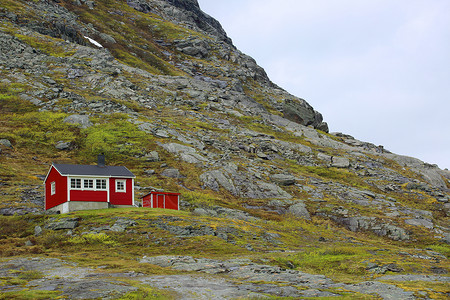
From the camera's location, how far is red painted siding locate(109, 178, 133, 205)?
1705 inches

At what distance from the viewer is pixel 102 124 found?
2667 inches

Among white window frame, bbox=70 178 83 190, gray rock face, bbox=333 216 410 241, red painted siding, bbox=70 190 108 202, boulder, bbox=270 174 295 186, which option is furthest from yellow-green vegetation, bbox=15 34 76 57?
gray rock face, bbox=333 216 410 241

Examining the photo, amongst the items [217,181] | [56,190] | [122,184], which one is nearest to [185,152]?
[217,181]

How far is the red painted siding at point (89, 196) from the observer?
4097 centimetres

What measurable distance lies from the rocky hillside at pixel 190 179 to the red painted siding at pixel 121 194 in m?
4.37

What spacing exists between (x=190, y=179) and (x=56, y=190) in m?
18.2

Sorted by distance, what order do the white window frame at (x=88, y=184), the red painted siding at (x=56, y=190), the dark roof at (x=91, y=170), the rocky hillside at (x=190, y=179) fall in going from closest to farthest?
the rocky hillside at (x=190, y=179) → the red painted siding at (x=56, y=190) → the white window frame at (x=88, y=184) → the dark roof at (x=91, y=170)

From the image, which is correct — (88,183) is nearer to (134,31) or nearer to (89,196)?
(89,196)

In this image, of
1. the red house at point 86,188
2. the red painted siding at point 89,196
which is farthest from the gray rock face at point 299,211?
the red painted siding at point 89,196

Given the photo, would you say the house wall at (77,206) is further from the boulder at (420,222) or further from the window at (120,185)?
the boulder at (420,222)

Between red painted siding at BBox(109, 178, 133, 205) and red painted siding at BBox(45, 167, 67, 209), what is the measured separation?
442 centimetres

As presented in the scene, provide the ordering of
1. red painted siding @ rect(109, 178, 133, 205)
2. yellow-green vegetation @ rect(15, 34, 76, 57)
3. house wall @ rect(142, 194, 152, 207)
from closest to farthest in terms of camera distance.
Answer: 1. red painted siding @ rect(109, 178, 133, 205)
2. house wall @ rect(142, 194, 152, 207)
3. yellow-green vegetation @ rect(15, 34, 76, 57)

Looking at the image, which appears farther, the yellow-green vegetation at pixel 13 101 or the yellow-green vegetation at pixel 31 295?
the yellow-green vegetation at pixel 13 101

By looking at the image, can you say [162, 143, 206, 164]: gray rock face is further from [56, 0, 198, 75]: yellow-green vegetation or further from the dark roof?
[56, 0, 198, 75]: yellow-green vegetation
